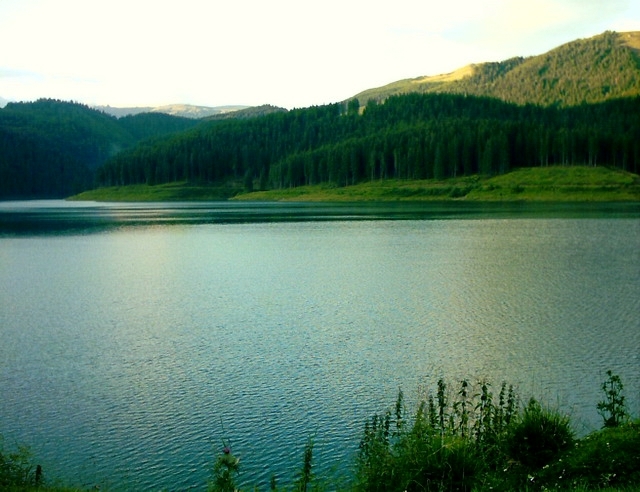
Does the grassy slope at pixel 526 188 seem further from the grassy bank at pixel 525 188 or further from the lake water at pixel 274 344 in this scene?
the lake water at pixel 274 344

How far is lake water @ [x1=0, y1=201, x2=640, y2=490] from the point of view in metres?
18.4

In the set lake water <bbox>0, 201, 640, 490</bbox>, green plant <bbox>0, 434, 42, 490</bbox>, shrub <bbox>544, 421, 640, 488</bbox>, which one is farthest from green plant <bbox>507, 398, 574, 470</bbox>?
green plant <bbox>0, 434, 42, 490</bbox>

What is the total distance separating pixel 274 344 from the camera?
28953 mm

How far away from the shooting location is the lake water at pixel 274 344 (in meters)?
18.4

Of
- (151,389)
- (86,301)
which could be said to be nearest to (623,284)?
(151,389)

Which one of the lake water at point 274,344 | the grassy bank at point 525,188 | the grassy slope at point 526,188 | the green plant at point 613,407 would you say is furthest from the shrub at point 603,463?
the grassy slope at point 526,188

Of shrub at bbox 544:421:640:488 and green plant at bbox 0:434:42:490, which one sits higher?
shrub at bbox 544:421:640:488

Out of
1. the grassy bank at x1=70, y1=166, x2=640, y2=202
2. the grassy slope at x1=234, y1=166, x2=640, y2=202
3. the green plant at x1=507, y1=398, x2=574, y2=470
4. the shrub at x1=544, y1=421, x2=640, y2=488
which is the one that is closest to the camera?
the shrub at x1=544, y1=421, x2=640, y2=488

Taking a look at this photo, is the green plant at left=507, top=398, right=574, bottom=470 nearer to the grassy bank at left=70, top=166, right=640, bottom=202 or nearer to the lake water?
the lake water

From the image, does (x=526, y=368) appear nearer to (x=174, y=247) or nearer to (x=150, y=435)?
(x=150, y=435)

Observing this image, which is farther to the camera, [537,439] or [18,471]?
[18,471]

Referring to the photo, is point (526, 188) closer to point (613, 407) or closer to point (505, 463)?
point (613, 407)

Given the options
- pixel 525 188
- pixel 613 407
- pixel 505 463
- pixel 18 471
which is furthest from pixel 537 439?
pixel 525 188

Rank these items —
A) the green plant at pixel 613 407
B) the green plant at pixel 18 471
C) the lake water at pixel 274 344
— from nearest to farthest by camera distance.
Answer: the green plant at pixel 18 471
the green plant at pixel 613 407
the lake water at pixel 274 344
